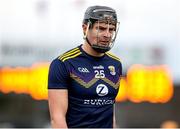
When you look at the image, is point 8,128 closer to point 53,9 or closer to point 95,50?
point 53,9

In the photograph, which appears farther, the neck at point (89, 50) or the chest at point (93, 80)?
the neck at point (89, 50)

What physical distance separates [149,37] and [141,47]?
1.05ft

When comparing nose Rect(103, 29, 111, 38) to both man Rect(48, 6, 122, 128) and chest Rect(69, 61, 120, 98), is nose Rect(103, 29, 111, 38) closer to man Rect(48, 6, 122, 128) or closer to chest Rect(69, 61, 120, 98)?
man Rect(48, 6, 122, 128)

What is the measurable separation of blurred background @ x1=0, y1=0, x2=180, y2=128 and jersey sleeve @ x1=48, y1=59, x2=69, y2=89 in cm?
1147

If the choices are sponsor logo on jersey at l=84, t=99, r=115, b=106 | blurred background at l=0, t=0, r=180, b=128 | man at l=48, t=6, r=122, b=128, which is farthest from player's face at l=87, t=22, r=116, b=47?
blurred background at l=0, t=0, r=180, b=128

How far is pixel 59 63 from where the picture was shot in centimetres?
629

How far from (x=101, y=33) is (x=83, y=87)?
16.5 inches

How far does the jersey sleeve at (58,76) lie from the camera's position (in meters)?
6.24

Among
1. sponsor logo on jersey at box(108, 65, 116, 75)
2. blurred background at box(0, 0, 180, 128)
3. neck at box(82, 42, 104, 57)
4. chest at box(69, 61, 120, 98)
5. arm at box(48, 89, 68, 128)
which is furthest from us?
blurred background at box(0, 0, 180, 128)

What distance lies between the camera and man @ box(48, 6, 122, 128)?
6.25 meters

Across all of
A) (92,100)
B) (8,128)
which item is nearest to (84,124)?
(92,100)

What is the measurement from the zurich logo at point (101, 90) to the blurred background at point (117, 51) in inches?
446

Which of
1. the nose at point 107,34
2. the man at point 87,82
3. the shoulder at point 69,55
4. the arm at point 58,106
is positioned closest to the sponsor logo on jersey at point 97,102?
the man at point 87,82

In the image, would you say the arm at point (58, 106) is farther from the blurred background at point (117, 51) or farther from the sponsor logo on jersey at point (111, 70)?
the blurred background at point (117, 51)
